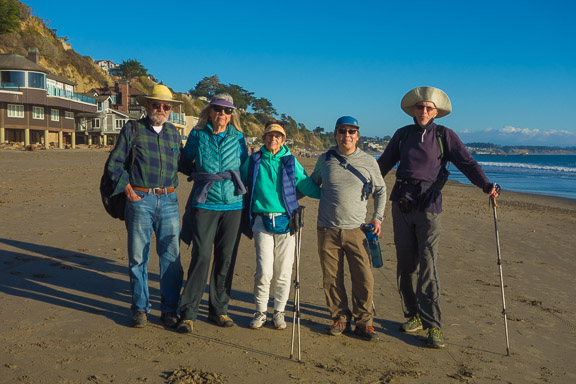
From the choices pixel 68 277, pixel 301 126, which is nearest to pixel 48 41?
pixel 68 277

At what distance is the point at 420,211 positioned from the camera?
4617 mm

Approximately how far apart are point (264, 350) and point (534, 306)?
11.8 feet

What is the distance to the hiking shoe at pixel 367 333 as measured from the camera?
4.50 m

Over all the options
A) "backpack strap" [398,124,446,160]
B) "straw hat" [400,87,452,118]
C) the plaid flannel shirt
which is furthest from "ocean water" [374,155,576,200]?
the plaid flannel shirt

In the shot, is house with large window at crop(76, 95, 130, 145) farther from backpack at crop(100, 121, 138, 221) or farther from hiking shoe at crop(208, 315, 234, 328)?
hiking shoe at crop(208, 315, 234, 328)

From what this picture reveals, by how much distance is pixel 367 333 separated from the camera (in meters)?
4.52

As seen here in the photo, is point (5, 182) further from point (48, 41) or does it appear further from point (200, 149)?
point (48, 41)

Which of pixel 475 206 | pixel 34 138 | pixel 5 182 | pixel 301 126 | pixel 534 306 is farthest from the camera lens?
pixel 301 126

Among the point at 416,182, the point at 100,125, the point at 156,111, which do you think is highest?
the point at 100,125

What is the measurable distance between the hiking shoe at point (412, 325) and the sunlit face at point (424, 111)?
200cm

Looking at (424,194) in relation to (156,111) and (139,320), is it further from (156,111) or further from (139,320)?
(139,320)

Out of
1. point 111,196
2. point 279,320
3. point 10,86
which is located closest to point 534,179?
point 279,320

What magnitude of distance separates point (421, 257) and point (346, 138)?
1.40 meters

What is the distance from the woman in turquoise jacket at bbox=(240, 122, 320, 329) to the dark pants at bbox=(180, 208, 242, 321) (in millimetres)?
254
